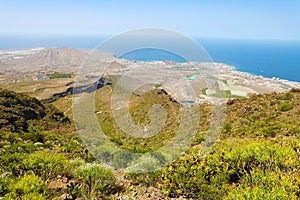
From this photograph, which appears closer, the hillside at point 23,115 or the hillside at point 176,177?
the hillside at point 176,177

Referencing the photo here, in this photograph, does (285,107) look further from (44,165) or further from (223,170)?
(44,165)

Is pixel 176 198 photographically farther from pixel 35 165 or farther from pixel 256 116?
pixel 256 116

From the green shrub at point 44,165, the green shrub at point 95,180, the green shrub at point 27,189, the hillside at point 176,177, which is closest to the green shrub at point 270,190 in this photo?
the hillside at point 176,177

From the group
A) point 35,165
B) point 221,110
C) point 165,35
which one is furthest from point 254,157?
point 221,110

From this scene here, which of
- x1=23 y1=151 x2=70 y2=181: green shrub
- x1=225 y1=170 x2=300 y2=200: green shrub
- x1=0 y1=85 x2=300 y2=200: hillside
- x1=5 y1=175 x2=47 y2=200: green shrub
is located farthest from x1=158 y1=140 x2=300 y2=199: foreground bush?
x1=5 y1=175 x2=47 y2=200: green shrub

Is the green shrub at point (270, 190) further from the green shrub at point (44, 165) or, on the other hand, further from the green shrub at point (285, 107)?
the green shrub at point (285, 107)

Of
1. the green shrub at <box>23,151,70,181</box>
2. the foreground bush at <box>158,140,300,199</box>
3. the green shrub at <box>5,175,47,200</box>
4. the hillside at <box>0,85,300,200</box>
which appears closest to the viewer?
the green shrub at <box>5,175,47,200</box>

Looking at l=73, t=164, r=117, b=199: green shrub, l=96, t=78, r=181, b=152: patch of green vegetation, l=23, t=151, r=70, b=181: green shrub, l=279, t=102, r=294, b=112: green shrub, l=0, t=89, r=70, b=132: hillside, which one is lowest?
l=0, t=89, r=70, b=132: hillside

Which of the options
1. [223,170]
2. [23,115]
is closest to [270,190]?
[223,170]

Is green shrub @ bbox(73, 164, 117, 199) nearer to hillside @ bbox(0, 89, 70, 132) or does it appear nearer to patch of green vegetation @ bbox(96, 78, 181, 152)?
patch of green vegetation @ bbox(96, 78, 181, 152)
